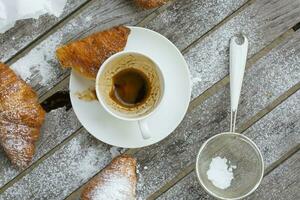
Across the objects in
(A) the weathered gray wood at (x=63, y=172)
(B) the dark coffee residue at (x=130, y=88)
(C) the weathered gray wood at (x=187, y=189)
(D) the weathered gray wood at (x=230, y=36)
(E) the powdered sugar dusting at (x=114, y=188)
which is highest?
(B) the dark coffee residue at (x=130, y=88)

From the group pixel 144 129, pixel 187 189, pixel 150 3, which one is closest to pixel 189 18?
pixel 150 3

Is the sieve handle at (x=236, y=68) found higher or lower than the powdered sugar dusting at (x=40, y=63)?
lower

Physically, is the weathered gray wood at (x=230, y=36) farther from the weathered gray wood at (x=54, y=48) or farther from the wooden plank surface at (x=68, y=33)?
the weathered gray wood at (x=54, y=48)

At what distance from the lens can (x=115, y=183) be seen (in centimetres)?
150

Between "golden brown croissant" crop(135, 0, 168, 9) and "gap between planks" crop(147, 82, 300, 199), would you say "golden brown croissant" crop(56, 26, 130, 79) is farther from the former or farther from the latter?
"gap between planks" crop(147, 82, 300, 199)

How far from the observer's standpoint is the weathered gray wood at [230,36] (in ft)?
4.97

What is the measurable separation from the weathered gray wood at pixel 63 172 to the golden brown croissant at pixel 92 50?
8.1 inches

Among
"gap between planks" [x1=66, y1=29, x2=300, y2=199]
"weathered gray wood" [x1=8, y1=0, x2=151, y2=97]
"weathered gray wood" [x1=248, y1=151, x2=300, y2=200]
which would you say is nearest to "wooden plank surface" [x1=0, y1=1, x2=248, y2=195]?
"weathered gray wood" [x1=8, y1=0, x2=151, y2=97]

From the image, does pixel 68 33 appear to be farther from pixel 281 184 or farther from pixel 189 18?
pixel 281 184

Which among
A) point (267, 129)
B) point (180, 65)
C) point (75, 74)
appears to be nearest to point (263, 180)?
point (267, 129)

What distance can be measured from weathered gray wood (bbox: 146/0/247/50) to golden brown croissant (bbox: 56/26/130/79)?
0.12 m

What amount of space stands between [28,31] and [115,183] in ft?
1.42

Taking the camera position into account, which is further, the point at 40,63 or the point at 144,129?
the point at 40,63

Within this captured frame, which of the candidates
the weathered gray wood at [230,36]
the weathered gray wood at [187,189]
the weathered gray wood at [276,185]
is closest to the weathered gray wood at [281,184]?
the weathered gray wood at [276,185]
